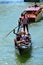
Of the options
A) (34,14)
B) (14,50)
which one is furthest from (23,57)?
(34,14)

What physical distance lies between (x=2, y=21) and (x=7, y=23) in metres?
1.37

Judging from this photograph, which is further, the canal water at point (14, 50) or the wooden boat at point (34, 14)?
the wooden boat at point (34, 14)

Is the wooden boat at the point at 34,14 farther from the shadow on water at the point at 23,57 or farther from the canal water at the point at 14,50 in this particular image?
the shadow on water at the point at 23,57

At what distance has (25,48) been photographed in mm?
16859

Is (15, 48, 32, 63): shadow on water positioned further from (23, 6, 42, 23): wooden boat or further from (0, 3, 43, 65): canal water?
(23, 6, 42, 23): wooden boat

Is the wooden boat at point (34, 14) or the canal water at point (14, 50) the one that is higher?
the canal water at point (14, 50)

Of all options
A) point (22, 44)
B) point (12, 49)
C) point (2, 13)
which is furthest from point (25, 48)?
point (2, 13)

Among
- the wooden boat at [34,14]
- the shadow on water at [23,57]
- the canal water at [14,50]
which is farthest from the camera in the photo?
the wooden boat at [34,14]

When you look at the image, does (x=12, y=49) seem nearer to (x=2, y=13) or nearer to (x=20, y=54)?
(x=20, y=54)

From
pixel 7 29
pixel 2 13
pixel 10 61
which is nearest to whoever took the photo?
pixel 10 61

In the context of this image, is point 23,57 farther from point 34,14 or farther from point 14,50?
point 34,14

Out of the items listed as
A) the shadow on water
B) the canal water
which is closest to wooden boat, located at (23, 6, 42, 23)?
the canal water

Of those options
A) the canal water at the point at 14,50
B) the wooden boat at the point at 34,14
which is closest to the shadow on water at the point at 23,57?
the canal water at the point at 14,50

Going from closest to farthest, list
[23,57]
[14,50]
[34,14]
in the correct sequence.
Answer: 1. [23,57]
2. [14,50]
3. [34,14]
